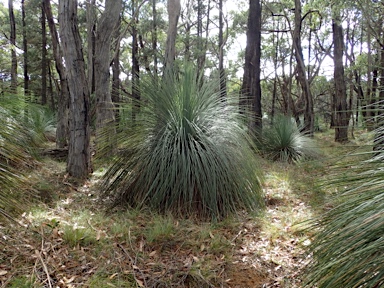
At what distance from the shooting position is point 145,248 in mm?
2492

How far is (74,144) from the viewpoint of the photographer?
407 centimetres

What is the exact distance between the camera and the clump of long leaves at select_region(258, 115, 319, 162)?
6348 mm

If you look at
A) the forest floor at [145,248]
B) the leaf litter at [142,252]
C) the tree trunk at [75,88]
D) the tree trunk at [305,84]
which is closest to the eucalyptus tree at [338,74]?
the tree trunk at [305,84]

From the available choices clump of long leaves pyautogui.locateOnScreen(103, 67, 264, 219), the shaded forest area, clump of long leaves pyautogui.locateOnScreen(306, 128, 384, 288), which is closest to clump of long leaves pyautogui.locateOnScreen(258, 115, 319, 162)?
the shaded forest area

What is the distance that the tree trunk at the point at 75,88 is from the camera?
400cm

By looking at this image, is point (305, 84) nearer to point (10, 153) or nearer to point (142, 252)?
point (142, 252)

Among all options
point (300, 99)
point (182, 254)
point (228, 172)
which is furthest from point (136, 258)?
point (300, 99)

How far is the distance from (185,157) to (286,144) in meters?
3.96

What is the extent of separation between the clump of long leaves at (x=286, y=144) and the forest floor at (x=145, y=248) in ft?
9.99

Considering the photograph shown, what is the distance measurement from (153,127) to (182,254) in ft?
4.81

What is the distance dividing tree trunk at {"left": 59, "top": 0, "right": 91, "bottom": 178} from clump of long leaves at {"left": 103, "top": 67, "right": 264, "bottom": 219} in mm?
732

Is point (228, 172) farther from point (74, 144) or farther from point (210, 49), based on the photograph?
point (210, 49)

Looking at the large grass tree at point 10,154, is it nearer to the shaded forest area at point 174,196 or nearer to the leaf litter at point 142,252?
the shaded forest area at point 174,196

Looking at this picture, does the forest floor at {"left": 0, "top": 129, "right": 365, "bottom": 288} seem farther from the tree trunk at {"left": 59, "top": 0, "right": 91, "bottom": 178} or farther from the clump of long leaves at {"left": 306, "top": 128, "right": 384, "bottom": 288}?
the tree trunk at {"left": 59, "top": 0, "right": 91, "bottom": 178}
